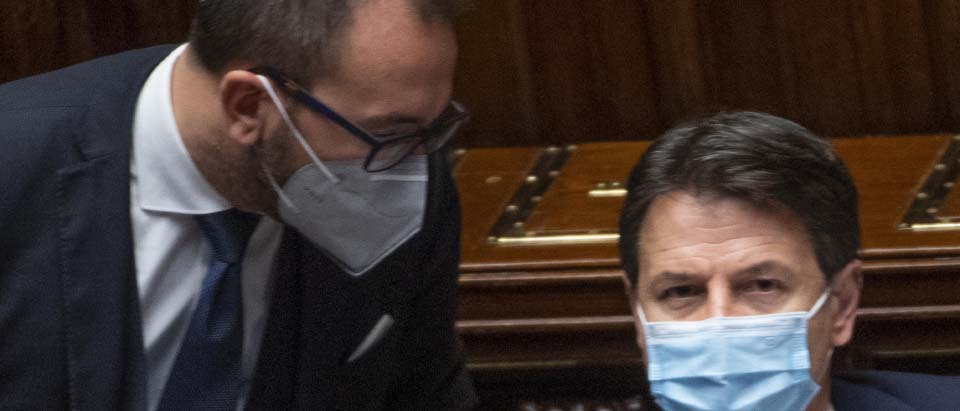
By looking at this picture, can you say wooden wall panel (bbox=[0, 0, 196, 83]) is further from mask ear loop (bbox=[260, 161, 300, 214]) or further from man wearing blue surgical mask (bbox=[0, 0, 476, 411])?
mask ear loop (bbox=[260, 161, 300, 214])

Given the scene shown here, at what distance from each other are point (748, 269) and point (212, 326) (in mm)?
862

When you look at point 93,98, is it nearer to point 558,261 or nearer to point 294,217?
point 294,217

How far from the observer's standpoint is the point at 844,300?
2312 millimetres

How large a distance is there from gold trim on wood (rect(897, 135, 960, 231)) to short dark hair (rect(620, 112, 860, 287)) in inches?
37.5

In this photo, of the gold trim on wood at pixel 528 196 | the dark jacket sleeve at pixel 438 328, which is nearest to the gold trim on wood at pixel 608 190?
the gold trim on wood at pixel 528 196

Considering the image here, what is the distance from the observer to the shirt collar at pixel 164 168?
7.73 feet

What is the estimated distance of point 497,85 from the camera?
159 inches

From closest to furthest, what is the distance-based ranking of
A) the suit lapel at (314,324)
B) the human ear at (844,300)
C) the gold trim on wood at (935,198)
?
the human ear at (844,300)
the suit lapel at (314,324)
the gold trim on wood at (935,198)

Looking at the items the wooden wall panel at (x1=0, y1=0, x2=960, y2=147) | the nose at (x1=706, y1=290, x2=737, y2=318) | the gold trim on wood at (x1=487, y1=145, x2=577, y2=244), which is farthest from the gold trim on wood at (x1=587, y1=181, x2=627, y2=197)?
the nose at (x1=706, y1=290, x2=737, y2=318)

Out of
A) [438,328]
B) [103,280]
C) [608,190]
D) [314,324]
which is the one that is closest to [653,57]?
[608,190]

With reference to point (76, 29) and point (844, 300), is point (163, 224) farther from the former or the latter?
point (76, 29)

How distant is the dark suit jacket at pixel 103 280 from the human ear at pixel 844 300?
0.69m

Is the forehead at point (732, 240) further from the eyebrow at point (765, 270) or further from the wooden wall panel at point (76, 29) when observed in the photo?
the wooden wall panel at point (76, 29)

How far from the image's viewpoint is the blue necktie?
2.39 m
